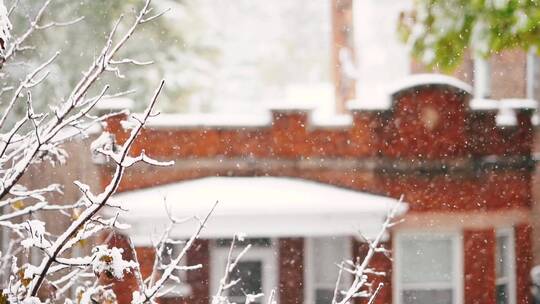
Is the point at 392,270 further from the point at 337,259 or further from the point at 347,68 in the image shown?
the point at 347,68

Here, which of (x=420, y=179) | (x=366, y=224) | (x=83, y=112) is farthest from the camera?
(x=420, y=179)

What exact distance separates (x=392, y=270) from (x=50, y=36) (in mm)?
7319

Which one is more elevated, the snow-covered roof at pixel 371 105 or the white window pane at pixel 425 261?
the snow-covered roof at pixel 371 105

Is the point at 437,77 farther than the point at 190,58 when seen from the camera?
No

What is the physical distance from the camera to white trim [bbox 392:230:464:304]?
7.45m

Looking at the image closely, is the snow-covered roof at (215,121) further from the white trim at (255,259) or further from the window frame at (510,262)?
the window frame at (510,262)

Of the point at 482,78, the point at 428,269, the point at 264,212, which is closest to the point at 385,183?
the point at 428,269

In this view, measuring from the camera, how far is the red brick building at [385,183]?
7.45 metres

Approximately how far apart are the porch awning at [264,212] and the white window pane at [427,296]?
90cm

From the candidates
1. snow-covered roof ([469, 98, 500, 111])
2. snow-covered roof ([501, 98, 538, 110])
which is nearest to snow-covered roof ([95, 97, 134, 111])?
snow-covered roof ([469, 98, 500, 111])

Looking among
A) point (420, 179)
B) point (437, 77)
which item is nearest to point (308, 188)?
point (420, 179)

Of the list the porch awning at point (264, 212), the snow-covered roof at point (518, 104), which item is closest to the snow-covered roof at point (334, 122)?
the porch awning at point (264, 212)

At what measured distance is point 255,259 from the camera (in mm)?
8070

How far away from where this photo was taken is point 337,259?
8000 millimetres
